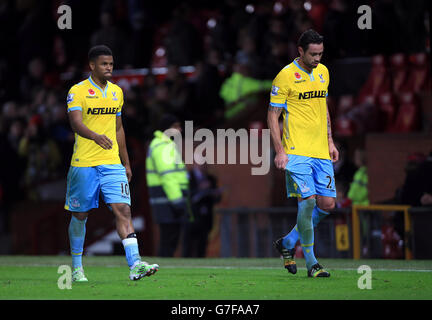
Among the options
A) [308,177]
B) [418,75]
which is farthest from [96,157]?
[418,75]

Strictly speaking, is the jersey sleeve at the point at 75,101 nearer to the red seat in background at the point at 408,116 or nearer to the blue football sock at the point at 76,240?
the blue football sock at the point at 76,240

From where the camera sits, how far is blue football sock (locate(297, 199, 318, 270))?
10.3 metres

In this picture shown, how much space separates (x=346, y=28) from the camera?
1862 centimetres

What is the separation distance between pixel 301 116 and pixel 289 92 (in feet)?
0.95

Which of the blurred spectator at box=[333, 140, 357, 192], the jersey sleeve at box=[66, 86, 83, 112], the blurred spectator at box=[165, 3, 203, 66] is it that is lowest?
the blurred spectator at box=[333, 140, 357, 192]

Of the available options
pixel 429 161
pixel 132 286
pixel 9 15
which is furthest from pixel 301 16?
pixel 132 286

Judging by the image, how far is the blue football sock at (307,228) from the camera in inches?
406

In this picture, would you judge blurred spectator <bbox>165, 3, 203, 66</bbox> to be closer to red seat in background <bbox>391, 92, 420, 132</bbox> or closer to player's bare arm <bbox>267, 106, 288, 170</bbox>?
red seat in background <bbox>391, 92, 420, 132</bbox>

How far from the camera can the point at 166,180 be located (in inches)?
585

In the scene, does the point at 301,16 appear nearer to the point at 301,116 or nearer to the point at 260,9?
the point at 260,9

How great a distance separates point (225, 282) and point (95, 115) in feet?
7.16

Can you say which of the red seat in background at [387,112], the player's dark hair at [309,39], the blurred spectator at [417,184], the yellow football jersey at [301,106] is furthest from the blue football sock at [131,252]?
the red seat in background at [387,112]

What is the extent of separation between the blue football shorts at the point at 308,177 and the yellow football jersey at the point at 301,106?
0.25ft

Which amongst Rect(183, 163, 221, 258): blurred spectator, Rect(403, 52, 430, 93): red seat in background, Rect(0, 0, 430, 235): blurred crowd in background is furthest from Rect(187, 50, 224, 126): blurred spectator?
Rect(403, 52, 430, 93): red seat in background
